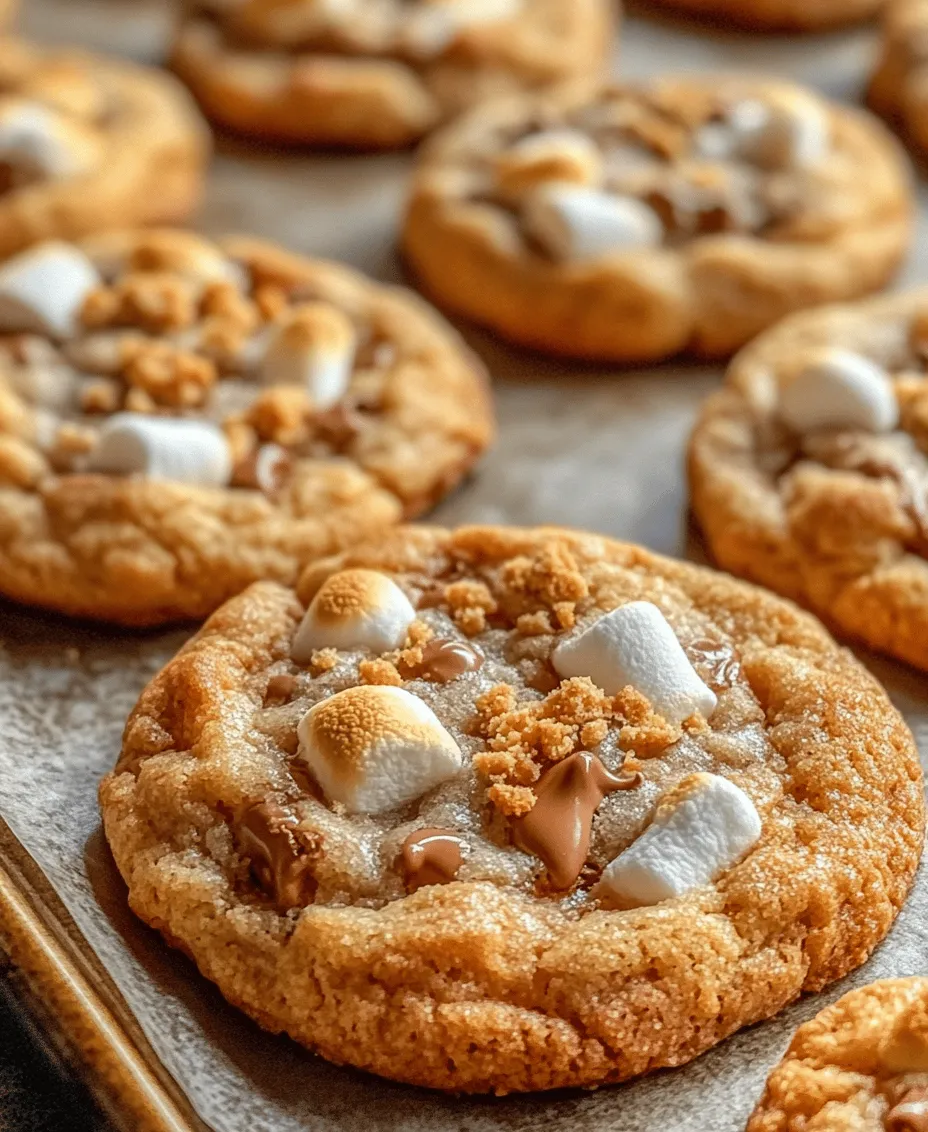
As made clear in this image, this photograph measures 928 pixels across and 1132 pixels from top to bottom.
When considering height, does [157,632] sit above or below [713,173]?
below

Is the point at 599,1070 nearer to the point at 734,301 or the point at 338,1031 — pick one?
the point at 338,1031

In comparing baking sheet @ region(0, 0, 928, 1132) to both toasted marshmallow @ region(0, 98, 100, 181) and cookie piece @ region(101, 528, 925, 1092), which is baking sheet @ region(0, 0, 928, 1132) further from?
toasted marshmallow @ region(0, 98, 100, 181)

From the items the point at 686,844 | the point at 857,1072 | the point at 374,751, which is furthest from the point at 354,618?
the point at 857,1072

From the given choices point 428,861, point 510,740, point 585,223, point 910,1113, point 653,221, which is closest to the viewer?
point 910,1113

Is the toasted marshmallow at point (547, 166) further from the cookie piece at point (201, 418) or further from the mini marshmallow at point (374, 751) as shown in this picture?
the mini marshmallow at point (374, 751)

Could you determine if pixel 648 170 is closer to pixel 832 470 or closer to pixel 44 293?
pixel 832 470

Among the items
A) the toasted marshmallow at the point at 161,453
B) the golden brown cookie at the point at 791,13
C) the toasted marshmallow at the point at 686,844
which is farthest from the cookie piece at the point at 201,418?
the golden brown cookie at the point at 791,13

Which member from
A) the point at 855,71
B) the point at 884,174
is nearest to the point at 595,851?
the point at 884,174
